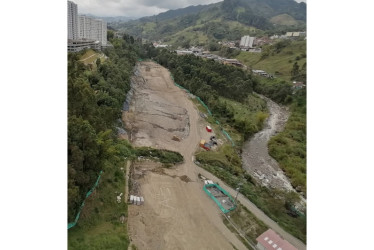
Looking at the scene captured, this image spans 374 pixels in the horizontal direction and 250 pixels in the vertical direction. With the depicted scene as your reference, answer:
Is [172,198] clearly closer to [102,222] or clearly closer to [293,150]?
[102,222]

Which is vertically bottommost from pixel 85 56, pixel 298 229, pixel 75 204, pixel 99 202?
pixel 298 229

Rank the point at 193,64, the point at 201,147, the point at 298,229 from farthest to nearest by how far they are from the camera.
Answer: the point at 193,64, the point at 201,147, the point at 298,229

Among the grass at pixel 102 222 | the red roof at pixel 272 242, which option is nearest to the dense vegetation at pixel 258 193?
the red roof at pixel 272 242

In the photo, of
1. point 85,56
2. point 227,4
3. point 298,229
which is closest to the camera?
point 298,229

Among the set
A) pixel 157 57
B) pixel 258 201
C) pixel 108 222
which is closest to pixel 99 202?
pixel 108 222

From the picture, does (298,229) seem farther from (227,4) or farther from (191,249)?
(227,4)

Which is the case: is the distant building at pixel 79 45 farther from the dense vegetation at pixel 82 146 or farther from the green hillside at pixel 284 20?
the green hillside at pixel 284 20

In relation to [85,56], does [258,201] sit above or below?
below
